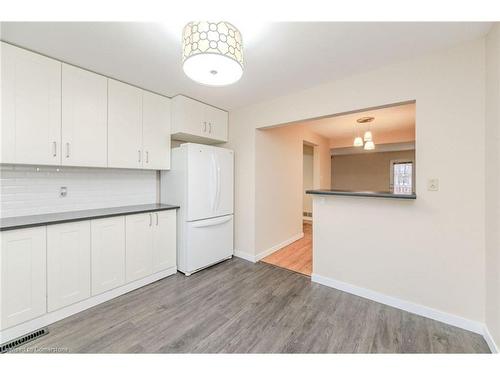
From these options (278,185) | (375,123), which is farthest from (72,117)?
(375,123)

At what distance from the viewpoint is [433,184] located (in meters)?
1.80

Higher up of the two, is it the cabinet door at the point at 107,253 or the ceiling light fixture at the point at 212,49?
the ceiling light fixture at the point at 212,49

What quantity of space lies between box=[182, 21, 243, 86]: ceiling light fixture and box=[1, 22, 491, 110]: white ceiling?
28 centimetres

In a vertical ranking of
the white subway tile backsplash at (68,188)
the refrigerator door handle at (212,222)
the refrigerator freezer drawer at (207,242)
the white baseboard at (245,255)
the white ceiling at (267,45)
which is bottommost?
the white baseboard at (245,255)

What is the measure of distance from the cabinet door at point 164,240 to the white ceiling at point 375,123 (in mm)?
2455

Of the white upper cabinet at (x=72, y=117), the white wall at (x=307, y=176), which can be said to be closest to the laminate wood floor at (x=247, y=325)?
the white upper cabinet at (x=72, y=117)

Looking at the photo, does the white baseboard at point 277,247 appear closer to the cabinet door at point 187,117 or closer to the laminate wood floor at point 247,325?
the laminate wood floor at point 247,325

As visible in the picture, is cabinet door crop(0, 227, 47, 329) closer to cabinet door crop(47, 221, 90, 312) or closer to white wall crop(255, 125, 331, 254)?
cabinet door crop(47, 221, 90, 312)

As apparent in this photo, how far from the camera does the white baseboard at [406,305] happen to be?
1676mm

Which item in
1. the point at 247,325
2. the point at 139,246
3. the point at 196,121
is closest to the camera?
the point at 247,325

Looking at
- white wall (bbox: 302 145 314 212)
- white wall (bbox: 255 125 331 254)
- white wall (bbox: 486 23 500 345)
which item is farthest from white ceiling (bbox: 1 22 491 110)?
white wall (bbox: 302 145 314 212)

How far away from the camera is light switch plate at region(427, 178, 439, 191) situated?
179cm

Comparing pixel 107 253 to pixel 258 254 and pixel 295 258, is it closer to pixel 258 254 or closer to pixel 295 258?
pixel 258 254

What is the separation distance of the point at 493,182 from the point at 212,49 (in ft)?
6.85
